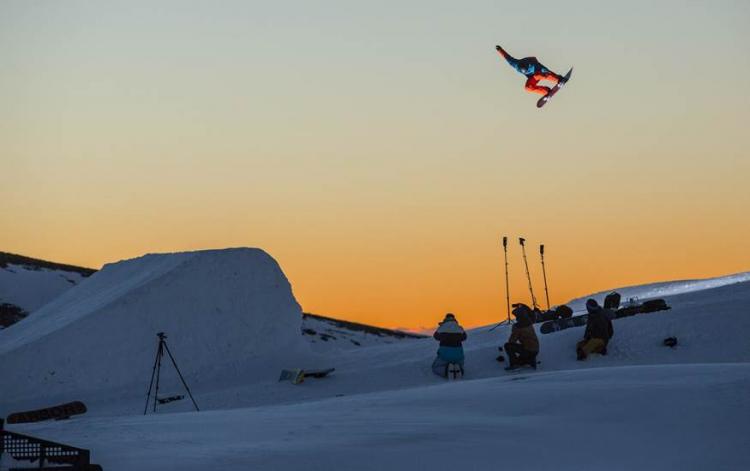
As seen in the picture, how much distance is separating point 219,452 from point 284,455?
0.82m

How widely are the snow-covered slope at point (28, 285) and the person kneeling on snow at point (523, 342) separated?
66.7ft

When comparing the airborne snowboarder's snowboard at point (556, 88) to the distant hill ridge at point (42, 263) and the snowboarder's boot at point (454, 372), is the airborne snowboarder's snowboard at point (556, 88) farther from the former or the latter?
the distant hill ridge at point (42, 263)

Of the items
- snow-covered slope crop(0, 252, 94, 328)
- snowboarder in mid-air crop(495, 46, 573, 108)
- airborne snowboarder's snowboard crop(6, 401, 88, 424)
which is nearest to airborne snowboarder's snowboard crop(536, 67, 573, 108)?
snowboarder in mid-air crop(495, 46, 573, 108)

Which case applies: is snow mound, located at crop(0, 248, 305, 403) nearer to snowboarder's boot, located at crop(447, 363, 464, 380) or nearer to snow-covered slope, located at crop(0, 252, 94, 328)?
snowboarder's boot, located at crop(447, 363, 464, 380)

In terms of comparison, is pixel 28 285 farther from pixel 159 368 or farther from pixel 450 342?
pixel 450 342

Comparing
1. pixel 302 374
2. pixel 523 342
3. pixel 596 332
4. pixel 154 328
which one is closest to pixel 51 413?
pixel 154 328

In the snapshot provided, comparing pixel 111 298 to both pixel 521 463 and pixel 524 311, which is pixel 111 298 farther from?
pixel 521 463

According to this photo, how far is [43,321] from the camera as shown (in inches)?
1118

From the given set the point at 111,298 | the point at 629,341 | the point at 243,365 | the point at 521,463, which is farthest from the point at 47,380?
the point at 521,463

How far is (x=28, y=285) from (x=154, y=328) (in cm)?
1662

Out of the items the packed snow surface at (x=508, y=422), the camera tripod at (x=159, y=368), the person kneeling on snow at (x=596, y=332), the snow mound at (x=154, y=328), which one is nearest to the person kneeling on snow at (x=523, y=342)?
the packed snow surface at (x=508, y=422)

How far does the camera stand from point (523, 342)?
22.9 meters

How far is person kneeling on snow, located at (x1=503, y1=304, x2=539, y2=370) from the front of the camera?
74.7ft

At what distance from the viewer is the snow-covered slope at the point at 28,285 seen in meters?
40.1
